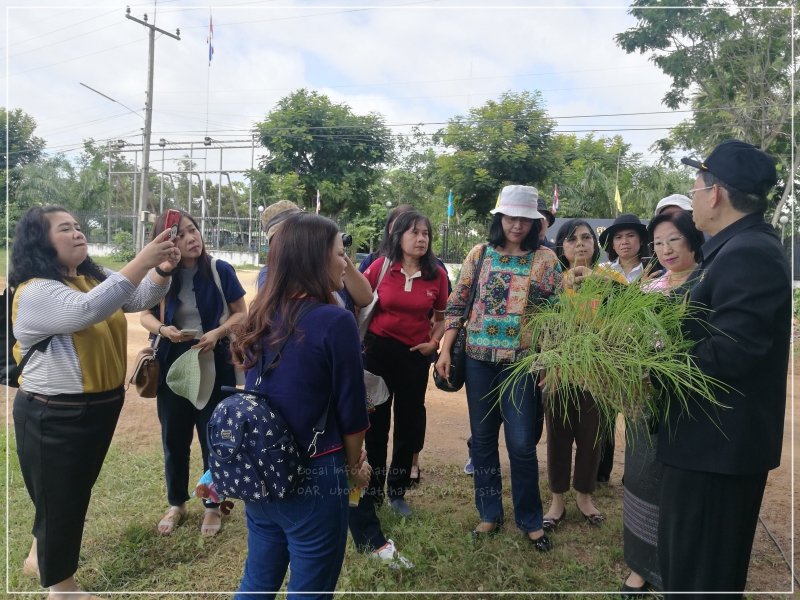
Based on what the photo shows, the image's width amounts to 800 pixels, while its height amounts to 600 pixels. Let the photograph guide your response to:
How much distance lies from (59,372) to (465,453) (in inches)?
124

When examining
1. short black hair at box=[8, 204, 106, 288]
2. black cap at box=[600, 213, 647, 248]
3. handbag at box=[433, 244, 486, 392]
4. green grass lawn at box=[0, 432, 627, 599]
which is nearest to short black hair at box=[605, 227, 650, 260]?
black cap at box=[600, 213, 647, 248]

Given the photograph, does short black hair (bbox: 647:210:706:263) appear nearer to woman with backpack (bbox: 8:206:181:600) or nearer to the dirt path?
the dirt path

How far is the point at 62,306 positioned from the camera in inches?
88.7

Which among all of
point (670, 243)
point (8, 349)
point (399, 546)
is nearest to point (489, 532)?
point (399, 546)

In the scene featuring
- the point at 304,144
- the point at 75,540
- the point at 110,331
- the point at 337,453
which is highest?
the point at 304,144

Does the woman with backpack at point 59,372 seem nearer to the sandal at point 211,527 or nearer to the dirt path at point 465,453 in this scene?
the sandal at point 211,527

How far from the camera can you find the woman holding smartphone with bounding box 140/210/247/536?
3.11 metres

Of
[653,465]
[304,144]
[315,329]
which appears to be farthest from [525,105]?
[315,329]

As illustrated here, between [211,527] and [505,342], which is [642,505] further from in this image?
[211,527]

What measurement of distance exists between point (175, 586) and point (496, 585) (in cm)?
158

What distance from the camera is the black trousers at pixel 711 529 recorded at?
5.95 feet

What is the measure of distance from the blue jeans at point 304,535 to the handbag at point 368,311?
1.44m

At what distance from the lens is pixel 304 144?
7359 mm

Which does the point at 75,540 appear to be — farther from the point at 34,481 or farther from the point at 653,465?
the point at 653,465
